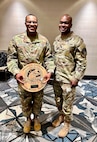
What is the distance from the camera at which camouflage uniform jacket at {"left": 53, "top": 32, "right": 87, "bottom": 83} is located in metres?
2.50

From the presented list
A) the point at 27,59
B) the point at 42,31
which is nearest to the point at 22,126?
the point at 27,59

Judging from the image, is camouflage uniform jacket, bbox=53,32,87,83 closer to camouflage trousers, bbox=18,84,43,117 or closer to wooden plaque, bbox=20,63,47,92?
wooden plaque, bbox=20,63,47,92

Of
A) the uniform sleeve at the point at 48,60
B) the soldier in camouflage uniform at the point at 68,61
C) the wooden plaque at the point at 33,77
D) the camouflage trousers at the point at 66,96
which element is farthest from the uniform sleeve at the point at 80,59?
the wooden plaque at the point at 33,77

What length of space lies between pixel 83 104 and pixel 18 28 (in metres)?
2.62

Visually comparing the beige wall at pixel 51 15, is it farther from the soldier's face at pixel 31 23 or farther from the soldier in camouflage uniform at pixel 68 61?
the soldier's face at pixel 31 23

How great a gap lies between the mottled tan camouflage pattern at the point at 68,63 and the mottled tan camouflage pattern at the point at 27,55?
0.12 metres

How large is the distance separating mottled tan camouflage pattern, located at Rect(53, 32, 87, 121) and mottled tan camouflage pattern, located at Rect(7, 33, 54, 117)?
0.12 m

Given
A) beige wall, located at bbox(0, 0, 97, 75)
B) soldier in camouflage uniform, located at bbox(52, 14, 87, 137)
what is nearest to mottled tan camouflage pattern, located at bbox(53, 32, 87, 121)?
soldier in camouflage uniform, located at bbox(52, 14, 87, 137)

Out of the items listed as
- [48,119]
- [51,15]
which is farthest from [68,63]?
[51,15]

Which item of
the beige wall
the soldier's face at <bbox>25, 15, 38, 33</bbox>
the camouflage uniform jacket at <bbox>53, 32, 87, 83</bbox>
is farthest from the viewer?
the beige wall

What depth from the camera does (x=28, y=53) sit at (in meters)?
2.46

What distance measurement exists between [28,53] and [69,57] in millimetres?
501

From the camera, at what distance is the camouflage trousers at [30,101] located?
102 inches

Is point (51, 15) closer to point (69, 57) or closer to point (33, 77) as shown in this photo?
point (69, 57)
